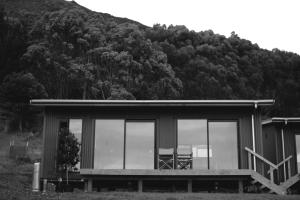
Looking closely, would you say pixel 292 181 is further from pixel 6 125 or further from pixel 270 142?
pixel 6 125

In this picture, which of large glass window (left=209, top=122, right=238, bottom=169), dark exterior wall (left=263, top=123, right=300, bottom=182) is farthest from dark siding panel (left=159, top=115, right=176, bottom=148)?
dark exterior wall (left=263, top=123, right=300, bottom=182)

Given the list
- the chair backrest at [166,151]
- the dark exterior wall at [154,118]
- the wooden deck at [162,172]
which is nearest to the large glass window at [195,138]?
the dark exterior wall at [154,118]

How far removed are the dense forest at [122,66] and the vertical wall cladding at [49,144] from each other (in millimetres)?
18902

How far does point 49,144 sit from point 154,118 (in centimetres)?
362

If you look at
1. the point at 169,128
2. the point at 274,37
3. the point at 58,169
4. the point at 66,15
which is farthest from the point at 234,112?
the point at 274,37

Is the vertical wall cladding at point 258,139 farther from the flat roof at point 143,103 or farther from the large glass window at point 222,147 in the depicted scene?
the large glass window at point 222,147

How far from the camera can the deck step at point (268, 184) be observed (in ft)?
45.2

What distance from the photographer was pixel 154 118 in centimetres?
1541

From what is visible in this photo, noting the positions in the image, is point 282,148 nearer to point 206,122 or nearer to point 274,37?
point 206,122

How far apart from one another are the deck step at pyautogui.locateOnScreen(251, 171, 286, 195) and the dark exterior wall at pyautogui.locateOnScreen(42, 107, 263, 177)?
1.17 m

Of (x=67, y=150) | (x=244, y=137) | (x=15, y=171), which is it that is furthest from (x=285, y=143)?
(x=15, y=171)

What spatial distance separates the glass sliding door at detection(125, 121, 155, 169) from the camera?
15.2 m

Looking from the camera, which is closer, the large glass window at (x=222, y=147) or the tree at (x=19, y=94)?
the large glass window at (x=222, y=147)

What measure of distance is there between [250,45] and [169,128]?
45826 mm
